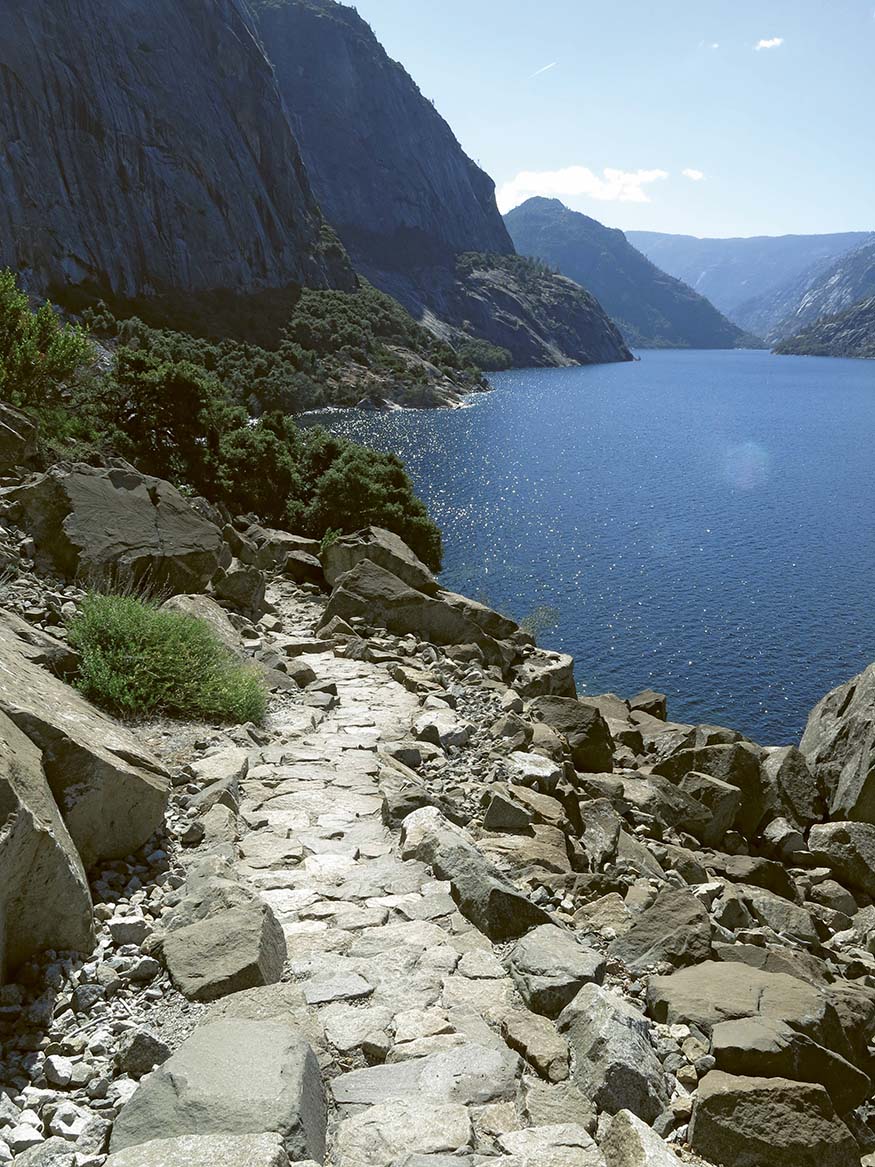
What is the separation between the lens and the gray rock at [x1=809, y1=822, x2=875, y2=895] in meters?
20.1

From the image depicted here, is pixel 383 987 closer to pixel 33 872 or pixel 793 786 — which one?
pixel 33 872

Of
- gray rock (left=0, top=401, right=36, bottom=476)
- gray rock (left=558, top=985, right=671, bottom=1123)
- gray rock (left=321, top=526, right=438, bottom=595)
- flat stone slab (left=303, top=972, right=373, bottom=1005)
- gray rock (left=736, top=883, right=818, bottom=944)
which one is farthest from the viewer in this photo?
gray rock (left=321, top=526, right=438, bottom=595)

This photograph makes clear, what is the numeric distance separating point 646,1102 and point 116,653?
8.55m

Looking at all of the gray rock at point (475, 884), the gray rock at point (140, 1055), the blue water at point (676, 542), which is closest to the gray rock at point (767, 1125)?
the gray rock at point (475, 884)

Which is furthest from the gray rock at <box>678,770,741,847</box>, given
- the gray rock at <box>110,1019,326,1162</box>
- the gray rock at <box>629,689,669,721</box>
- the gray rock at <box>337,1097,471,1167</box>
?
the gray rock at <box>110,1019,326,1162</box>

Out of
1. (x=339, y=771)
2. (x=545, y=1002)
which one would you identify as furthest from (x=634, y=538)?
(x=545, y=1002)

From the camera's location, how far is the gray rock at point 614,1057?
5.82 meters

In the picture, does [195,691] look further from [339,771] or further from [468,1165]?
[468,1165]

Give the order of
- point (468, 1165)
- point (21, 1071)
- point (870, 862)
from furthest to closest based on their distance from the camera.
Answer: point (870, 862) < point (21, 1071) < point (468, 1165)

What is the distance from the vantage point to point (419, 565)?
27.2m

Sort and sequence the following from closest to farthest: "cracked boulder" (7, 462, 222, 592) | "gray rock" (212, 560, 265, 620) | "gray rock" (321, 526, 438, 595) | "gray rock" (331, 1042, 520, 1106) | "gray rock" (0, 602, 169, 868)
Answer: "gray rock" (331, 1042, 520, 1106), "gray rock" (0, 602, 169, 868), "cracked boulder" (7, 462, 222, 592), "gray rock" (212, 560, 265, 620), "gray rock" (321, 526, 438, 595)

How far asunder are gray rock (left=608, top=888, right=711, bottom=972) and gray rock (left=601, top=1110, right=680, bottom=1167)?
3047 millimetres

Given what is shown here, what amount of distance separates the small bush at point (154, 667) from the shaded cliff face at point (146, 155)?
121567 millimetres

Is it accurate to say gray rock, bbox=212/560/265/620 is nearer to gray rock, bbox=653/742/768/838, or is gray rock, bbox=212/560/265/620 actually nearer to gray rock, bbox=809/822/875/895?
gray rock, bbox=653/742/768/838
